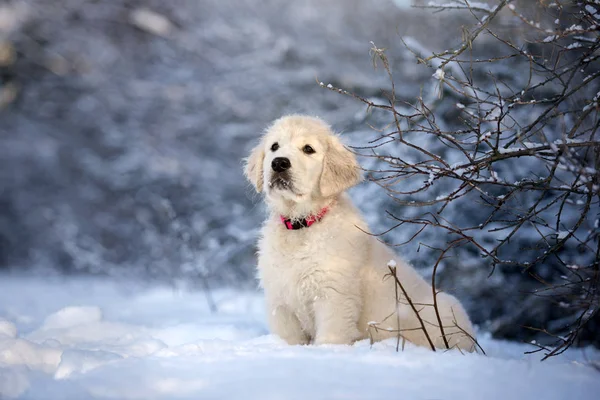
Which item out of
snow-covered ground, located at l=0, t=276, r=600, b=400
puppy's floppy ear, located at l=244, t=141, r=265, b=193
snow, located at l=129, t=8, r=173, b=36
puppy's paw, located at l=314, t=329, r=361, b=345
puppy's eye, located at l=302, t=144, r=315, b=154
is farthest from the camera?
snow, located at l=129, t=8, r=173, b=36

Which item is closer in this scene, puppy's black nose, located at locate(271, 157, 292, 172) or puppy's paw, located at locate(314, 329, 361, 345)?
puppy's paw, located at locate(314, 329, 361, 345)

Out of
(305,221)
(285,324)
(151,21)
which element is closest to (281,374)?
(285,324)

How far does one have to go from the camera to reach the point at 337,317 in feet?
10.9

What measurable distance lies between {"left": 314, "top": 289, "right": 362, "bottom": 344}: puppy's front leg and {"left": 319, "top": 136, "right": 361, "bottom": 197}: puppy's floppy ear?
2.51 feet

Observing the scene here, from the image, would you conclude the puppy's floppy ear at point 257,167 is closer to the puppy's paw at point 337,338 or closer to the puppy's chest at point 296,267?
→ the puppy's chest at point 296,267

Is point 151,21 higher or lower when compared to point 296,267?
higher

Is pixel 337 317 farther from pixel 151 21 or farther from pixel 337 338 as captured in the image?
pixel 151 21

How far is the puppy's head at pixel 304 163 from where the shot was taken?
12.3ft

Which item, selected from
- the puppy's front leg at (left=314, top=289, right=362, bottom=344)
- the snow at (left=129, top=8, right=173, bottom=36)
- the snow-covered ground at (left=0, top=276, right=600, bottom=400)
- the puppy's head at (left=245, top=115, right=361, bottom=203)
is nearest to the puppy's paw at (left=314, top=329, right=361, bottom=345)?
the puppy's front leg at (left=314, top=289, right=362, bottom=344)

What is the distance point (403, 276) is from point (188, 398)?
1.98 meters

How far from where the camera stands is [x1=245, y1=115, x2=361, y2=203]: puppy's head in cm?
375

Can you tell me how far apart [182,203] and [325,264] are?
9070 millimetres

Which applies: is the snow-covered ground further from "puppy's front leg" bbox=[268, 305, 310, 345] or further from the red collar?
the red collar

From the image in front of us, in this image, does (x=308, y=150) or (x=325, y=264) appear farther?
(x=308, y=150)
